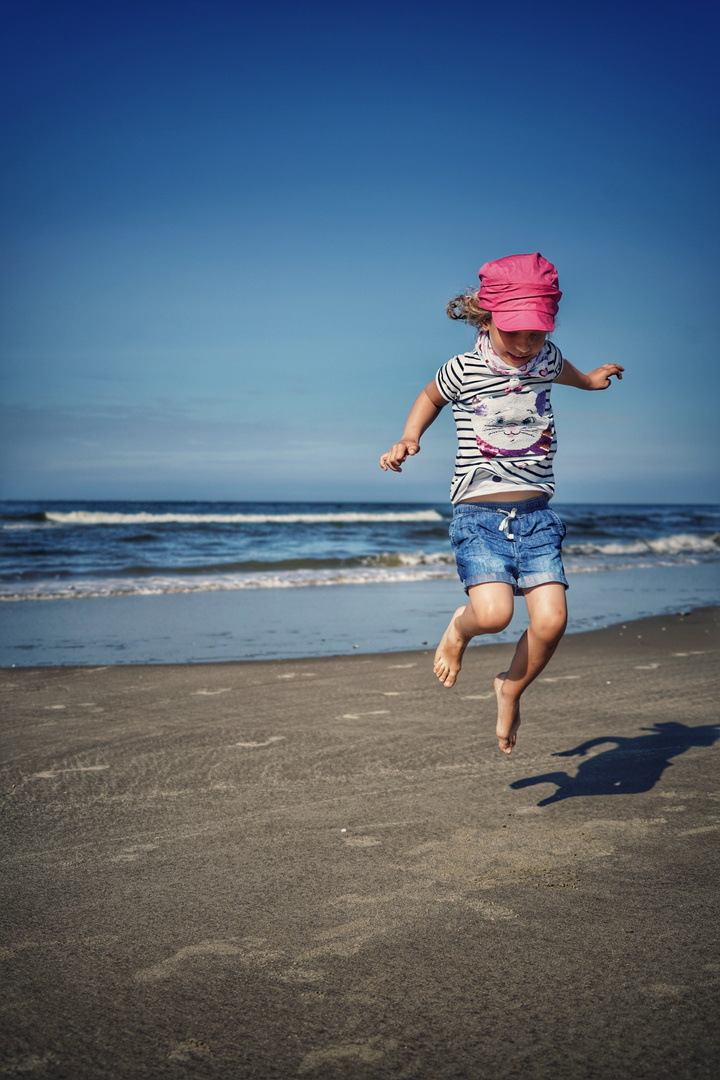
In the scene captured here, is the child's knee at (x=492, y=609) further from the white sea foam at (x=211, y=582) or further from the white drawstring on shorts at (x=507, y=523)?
the white sea foam at (x=211, y=582)

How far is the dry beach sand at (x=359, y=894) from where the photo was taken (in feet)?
5.68

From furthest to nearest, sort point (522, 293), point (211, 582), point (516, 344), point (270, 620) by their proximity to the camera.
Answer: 1. point (211, 582)
2. point (270, 620)
3. point (516, 344)
4. point (522, 293)

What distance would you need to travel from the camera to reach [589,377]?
11.9 feet

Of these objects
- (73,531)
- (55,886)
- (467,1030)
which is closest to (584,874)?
(467,1030)

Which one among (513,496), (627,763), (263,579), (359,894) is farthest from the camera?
(263,579)

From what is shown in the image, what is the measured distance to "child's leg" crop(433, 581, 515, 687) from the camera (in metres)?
3.07

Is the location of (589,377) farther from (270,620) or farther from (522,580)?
(270,620)

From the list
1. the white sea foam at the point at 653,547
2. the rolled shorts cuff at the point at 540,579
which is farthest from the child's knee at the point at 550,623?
the white sea foam at the point at 653,547

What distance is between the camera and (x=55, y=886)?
2.54m

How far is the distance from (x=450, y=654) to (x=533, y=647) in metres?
0.42

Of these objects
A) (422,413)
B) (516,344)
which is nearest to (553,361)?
(516,344)

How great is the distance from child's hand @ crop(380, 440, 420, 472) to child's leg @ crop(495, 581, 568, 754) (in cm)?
75

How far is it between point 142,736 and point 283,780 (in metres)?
1.16

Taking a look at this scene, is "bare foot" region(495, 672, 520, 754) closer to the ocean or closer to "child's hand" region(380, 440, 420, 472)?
"child's hand" region(380, 440, 420, 472)
